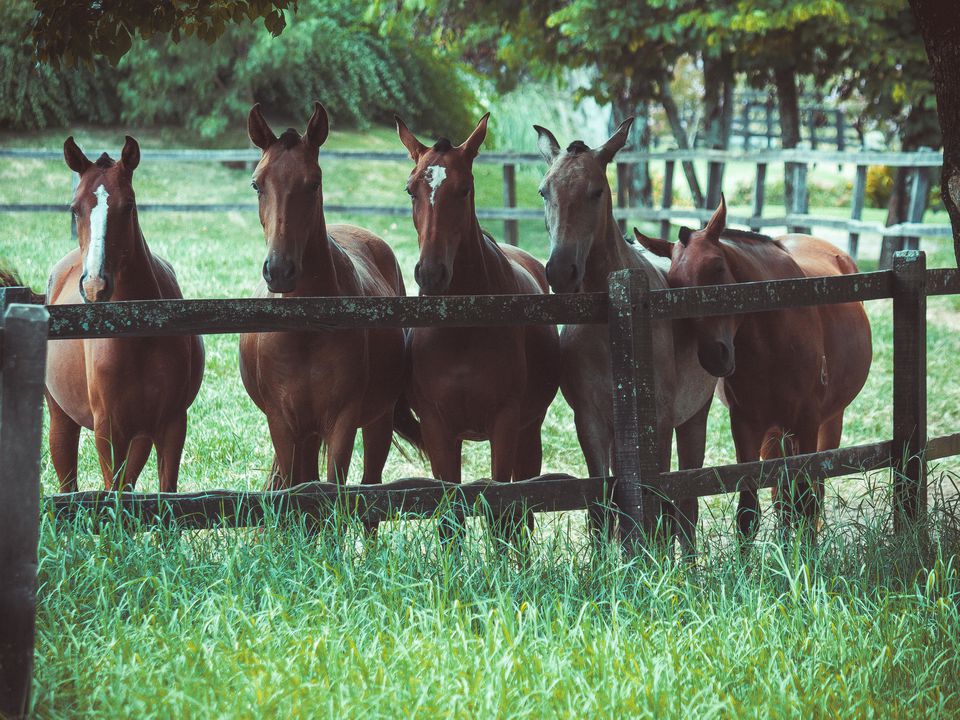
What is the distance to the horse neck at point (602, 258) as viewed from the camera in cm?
468

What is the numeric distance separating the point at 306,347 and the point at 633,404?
142 centimetres

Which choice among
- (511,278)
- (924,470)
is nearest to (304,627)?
(511,278)

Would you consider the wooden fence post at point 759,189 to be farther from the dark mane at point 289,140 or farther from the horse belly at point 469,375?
the dark mane at point 289,140

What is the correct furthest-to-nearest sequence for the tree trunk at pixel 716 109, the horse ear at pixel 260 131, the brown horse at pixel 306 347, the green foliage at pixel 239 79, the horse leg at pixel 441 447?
1. the green foliage at pixel 239 79
2. the tree trunk at pixel 716 109
3. the horse leg at pixel 441 447
4. the horse ear at pixel 260 131
5. the brown horse at pixel 306 347

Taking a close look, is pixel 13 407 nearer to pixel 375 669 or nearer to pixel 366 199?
pixel 375 669

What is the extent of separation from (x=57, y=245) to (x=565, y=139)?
14.2m

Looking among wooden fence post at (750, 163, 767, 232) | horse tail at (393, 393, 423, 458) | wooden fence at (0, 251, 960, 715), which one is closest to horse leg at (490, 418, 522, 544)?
wooden fence at (0, 251, 960, 715)

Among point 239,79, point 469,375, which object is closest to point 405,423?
point 469,375

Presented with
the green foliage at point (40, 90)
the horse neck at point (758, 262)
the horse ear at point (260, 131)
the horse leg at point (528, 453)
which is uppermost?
the green foliage at point (40, 90)

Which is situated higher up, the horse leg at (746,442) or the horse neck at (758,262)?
the horse neck at (758,262)

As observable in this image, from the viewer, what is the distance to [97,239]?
439 centimetres

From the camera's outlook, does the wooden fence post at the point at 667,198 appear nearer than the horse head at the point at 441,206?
No

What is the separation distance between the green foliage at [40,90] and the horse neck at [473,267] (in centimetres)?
1599

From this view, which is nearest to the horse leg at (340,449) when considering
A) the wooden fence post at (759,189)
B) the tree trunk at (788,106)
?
the wooden fence post at (759,189)
